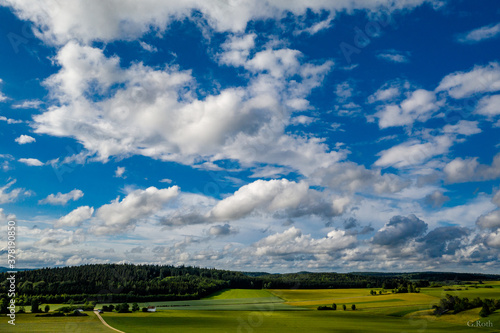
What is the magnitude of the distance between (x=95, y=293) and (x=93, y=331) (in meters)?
124

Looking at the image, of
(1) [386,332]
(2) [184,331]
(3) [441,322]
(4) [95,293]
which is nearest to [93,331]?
(2) [184,331]

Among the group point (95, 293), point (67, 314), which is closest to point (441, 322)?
point (67, 314)

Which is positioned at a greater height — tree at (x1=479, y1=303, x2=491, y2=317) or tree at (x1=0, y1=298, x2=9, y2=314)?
tree at (x1=0, y1=298, x2=9, y2=314)

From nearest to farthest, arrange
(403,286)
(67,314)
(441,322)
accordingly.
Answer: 1. (441,322)
2. (67,314)
3. (403,286)

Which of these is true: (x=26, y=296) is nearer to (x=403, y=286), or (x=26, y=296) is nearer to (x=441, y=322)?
(x=441, y=322)

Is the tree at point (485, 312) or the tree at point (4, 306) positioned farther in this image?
the tree at point (4, 306)

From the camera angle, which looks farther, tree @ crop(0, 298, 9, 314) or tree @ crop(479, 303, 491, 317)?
tree @ crop(0, 298, 9, 314)

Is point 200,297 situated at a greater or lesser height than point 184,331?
lesser

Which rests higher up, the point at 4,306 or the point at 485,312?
the point at 4,306

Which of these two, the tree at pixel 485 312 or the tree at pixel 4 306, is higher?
the tree at pixel 4 306

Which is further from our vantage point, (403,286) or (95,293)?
(403,286)

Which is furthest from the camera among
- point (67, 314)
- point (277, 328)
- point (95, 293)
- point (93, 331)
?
point (95, 293)

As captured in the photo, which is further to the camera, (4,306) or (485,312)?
(4,306)

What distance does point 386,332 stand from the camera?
7369cm
